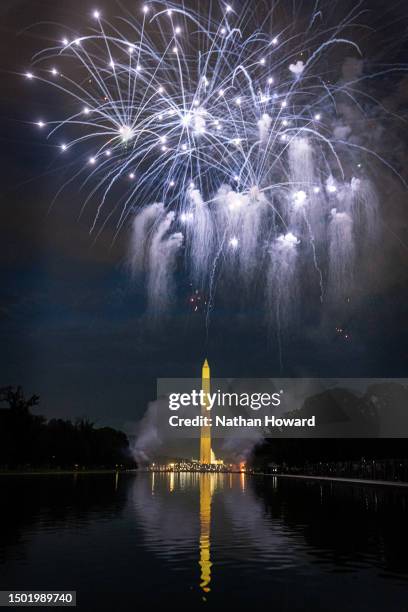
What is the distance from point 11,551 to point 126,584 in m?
5.40

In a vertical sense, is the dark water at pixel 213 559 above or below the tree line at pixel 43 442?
below

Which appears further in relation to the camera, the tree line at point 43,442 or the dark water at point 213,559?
the tree line at point 43,442

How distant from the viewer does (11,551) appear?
1844cm

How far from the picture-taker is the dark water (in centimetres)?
1323

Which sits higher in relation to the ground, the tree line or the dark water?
the tree line

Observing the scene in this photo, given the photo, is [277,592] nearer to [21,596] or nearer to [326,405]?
[21,596]

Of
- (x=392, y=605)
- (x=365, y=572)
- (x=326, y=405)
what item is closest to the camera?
(x=392, y=605)

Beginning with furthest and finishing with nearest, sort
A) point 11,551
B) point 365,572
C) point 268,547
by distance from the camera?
1. point 268,547
2. point 11,551
3. point 365,572

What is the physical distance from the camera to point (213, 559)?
17406mm

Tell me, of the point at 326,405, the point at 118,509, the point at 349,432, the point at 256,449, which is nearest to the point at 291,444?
the point at 326,405

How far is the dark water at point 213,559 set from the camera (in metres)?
13.2

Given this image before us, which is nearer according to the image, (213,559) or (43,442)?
(213,559)

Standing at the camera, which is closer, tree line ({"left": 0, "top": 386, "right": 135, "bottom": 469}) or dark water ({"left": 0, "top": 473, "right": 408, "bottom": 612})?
dark water ({"left": 0, "top": 473, "right": 408, "bottom": 612})

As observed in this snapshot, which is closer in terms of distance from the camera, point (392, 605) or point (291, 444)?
point (392, 605)
